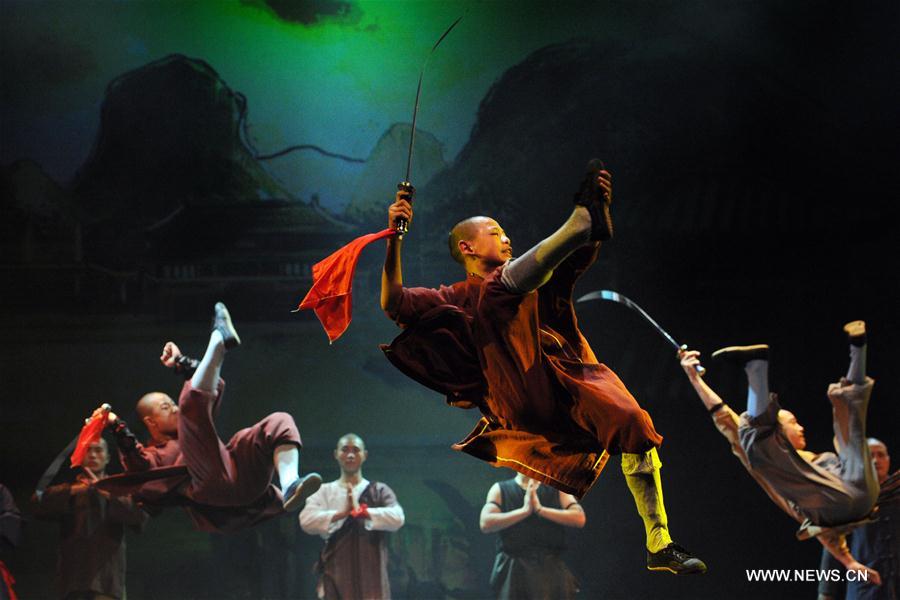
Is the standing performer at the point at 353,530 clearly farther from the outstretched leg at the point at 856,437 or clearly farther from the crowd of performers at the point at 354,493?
the outstretched leg at the point at 856,437

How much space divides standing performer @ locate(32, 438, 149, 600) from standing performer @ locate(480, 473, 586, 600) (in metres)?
2.66

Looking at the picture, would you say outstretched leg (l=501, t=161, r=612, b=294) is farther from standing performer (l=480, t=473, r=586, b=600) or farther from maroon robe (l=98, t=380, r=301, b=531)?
maroon robe (l=98, t=380, r=301, b=531)

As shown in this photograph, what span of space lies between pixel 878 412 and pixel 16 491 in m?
6.51

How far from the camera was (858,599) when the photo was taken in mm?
6641

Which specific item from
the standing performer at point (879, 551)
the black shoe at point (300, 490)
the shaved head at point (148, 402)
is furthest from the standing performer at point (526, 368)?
the shaved head at point (148, 402)

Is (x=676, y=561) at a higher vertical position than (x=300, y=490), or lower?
lower

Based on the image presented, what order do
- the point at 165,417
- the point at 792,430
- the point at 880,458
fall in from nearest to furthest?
the point at 792,430 → the point at 880,458 → the point at 165,417

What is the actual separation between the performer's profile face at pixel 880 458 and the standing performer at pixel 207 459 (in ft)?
13.4

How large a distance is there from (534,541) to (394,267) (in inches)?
158

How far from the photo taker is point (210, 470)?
23.3 feet

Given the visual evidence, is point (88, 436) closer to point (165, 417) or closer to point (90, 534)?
point (165, 417)

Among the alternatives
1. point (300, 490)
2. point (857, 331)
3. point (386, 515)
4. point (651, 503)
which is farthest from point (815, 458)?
point (651, 503)

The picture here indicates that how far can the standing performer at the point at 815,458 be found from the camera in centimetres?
646

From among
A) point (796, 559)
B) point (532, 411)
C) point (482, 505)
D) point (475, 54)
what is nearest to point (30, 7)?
point (475, 54)
